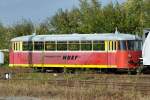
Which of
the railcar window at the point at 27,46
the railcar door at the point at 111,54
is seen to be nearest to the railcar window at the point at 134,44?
the railcar door at the point at 111,54

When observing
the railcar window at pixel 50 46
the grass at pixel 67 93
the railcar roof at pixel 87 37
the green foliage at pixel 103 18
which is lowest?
the grass at pixel 67 93

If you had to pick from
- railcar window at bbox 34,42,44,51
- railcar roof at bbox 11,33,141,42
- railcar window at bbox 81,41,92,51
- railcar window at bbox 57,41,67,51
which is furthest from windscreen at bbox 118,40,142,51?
railcar window at bbox 34,42,44,51

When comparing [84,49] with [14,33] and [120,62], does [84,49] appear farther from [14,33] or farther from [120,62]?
[14,33]

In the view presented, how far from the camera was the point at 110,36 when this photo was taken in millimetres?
35469

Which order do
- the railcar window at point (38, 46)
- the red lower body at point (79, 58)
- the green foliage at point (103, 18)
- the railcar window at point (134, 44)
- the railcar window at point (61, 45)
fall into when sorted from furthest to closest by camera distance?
the green foliage at point (103, 18) < the railcar window at point (38, 46) < the railcar window at point (61, 45) < the railcar window at point (134, 44) < the red lower body at point (79, 58)

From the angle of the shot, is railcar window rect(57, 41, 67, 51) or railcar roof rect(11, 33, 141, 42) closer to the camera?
railcar roof rect(11, 33, 141, 42)

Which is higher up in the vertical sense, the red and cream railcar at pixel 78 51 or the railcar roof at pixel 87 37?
the railcar roof at pixel 87 37

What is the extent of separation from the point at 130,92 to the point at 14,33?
4155 cm

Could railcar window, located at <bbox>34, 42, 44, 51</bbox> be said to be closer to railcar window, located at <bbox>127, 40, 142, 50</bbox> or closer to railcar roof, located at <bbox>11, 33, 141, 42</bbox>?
railcar roof, located at <bbox>11, 33, 141, 42</bbox>

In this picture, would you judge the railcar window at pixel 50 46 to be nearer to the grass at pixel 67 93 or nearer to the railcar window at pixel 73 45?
the railcar window at pixel 73 45

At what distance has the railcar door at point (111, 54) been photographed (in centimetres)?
3538

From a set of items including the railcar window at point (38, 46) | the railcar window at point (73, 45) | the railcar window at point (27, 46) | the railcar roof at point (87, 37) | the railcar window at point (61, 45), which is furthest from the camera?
the railcar window at point (27, 46)

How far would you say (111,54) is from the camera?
116 feet

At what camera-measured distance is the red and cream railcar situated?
116 feet
